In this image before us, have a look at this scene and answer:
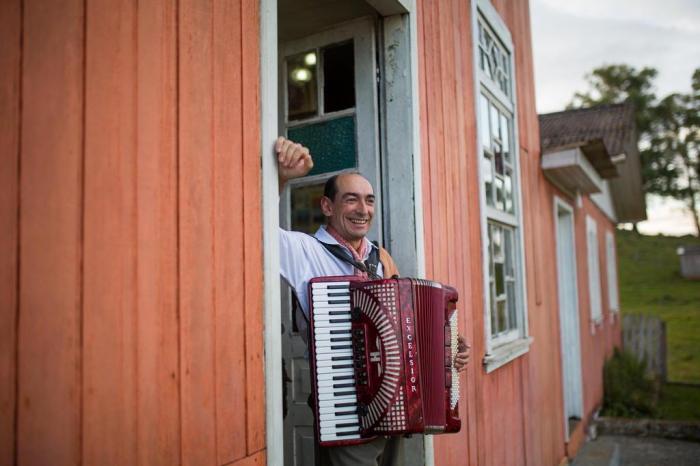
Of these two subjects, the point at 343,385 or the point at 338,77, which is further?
the point at 338,77

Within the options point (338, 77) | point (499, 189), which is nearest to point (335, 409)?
point (338, 77)

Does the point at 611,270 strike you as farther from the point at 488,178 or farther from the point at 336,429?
the point at 336,429

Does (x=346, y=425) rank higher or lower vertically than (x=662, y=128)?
lower

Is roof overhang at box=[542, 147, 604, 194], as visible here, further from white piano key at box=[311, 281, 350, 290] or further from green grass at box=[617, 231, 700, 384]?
green grass at box=[617, 231, 700, 384]

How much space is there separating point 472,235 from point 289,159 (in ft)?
6.77

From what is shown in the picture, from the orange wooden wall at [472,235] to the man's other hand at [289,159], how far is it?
1.16m

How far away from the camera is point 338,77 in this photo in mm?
3176

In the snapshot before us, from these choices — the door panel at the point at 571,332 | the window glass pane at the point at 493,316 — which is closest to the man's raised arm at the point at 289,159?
the window glass pane at the point at 493,316

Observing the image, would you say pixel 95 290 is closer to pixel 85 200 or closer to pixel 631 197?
pixel 85 200

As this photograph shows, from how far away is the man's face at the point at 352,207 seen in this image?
2590 mm

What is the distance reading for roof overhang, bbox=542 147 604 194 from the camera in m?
5.77

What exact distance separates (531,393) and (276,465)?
3592 millimetres

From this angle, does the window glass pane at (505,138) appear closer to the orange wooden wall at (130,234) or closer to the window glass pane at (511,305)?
the window glass pane at (511,305)

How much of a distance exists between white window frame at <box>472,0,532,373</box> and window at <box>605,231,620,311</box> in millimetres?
6951
